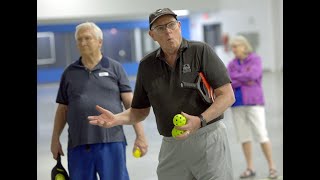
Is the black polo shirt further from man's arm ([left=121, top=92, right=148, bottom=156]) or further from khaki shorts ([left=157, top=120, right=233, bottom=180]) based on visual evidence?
man's arm ([left=121, top=92, right=148, bottom=156])

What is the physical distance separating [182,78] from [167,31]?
297 mm

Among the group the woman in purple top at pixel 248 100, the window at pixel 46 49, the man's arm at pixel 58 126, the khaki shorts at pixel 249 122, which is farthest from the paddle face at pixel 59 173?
the window at pixel 46 49

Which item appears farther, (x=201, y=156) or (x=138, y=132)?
(x=138, y=132)

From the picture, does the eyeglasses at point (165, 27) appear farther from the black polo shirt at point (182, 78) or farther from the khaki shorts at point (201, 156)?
the khaki shorts at point (201, 156)

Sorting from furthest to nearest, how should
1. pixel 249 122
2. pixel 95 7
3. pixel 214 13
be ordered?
pixel 214 13
pixel 95 7
pixel 249 122

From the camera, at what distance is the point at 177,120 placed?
2822mm

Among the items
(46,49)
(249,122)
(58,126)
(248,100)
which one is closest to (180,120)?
(58,126)

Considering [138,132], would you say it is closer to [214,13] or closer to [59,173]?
[59,173]

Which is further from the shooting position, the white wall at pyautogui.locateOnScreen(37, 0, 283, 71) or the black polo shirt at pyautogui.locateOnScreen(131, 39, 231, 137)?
the white wall at pyautogui.locateOnScreen(37, 0, 283, 71)

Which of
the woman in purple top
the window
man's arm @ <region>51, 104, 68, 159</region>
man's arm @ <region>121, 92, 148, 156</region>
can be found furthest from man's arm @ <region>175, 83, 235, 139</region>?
the window

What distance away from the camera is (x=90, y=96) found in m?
3.86

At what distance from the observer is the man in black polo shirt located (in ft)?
9.71

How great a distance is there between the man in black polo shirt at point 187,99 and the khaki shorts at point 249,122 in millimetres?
2814
